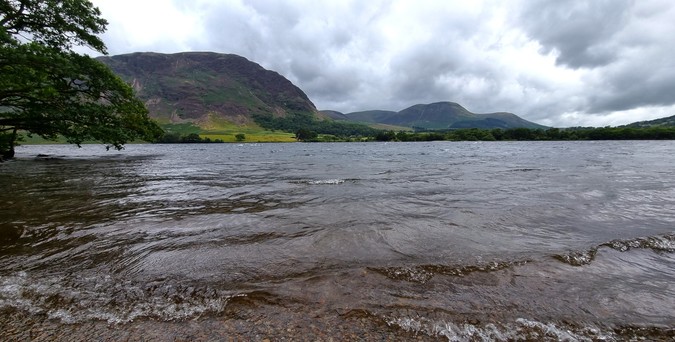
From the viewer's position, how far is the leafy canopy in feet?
70.8

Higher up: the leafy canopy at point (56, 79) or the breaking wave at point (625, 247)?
the leafy canopy at point (56, 79)

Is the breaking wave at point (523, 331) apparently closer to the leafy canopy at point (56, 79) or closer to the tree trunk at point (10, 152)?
the leafy canopy at point (56, 79)

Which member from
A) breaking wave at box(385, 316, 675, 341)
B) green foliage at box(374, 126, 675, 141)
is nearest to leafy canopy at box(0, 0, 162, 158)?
breaking wave at box(385, 316, 675, 341)

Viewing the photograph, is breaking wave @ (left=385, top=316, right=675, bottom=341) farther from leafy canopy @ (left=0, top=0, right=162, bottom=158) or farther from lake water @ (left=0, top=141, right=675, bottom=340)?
leafy canopy @ (left=0, top=0, right=162, bottom=158)

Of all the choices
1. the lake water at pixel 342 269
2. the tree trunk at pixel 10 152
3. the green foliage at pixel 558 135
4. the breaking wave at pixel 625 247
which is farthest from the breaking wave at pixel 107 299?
the green foliage at pixel 558 135

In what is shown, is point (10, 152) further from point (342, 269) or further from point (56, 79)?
point (342, 269)

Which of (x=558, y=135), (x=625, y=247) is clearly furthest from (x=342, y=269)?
(x=558, y=135)

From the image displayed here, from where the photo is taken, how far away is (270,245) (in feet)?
23.6

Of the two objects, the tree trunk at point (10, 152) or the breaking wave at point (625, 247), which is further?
the tree trunk at point (10, 152)

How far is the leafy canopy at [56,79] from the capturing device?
21.6m

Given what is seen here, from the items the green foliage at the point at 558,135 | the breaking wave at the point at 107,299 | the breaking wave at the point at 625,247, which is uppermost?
the green foliage at the point at 558,135

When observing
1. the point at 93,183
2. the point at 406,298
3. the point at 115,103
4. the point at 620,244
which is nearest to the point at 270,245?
the point at 406,298

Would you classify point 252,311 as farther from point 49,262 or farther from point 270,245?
point 49,262

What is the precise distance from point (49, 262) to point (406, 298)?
270 inches
